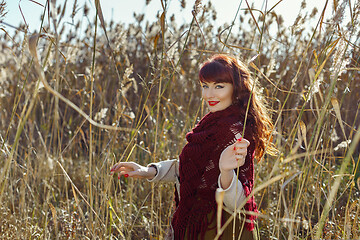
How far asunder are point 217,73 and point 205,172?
33cm

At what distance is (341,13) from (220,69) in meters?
0.45

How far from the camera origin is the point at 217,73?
1316mm

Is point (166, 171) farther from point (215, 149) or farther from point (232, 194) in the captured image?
point (232, 194)

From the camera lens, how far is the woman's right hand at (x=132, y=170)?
4.34ft

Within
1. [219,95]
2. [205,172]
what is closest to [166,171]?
[205,172]

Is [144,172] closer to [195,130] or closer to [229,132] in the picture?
[195,130]

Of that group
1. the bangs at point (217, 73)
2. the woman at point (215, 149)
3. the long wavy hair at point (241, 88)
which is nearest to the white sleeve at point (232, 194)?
the woman at point (215, 149)

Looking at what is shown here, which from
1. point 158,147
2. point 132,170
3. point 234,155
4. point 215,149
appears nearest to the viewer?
point 234,155

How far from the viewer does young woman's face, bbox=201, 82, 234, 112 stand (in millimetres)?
1312

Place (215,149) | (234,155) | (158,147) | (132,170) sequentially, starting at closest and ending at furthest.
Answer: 1. (234,155)
2. (215,149)
3. (132,170)
4. (158,147)

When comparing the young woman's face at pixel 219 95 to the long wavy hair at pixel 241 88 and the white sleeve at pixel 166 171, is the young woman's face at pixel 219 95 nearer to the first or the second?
the long wavy hair at pixel 241 88

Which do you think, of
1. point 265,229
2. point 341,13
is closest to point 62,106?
point 265,229

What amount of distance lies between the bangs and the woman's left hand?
353 millimetres

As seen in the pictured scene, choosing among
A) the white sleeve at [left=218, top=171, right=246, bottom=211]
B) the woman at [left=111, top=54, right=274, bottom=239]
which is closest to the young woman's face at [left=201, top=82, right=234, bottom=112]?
the woman at [left=111, top=54, right=274, bottom=239]
